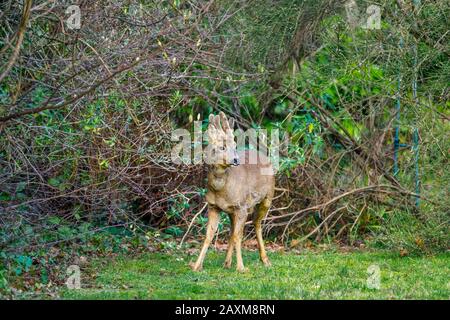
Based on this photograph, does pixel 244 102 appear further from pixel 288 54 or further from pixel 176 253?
pixel 176 253

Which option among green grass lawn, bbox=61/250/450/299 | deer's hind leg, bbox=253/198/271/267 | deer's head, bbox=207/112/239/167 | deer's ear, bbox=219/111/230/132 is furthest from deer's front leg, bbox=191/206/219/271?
deer's ear, bbox=219/111/230/132

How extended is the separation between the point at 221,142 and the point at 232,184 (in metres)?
0.65

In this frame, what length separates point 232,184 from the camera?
36.5 ft

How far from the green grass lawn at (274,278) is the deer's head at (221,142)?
56.5 inches

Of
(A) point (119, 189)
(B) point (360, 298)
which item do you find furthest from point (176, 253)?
(B) point (360, 298)

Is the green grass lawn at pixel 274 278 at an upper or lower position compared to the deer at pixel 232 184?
lower

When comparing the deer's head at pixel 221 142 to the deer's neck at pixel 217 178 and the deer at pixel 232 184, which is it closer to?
the deer at pixel 232 184

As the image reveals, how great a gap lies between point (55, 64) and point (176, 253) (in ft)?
12.9

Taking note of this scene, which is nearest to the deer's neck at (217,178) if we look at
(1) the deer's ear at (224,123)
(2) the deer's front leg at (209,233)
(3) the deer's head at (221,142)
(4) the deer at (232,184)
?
(4) the deer at (232,184)

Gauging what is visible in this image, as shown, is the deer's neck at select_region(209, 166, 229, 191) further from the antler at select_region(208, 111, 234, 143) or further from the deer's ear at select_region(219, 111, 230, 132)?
the deer's ear at select_region(219, 111, 230, 132)

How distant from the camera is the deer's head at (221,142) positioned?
1078 centimetres

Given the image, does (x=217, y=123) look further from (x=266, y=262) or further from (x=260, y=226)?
(x=266, y=262)

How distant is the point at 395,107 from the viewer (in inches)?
592

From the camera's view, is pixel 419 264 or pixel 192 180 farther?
pixel 192 180
